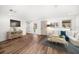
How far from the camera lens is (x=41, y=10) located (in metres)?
2.55

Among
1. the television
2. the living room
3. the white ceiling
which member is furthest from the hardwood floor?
the white ceiling

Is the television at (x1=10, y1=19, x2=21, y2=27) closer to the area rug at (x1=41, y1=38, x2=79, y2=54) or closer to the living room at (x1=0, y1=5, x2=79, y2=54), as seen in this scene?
the living room at (x1=0, y1=5, x2=79, y2=54)

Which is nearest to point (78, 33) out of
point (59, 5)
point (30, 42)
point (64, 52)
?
point (64, 52)

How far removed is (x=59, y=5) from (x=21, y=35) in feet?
3.88

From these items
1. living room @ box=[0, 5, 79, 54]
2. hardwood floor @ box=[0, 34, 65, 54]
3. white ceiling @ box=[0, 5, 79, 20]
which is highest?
white ceiling @ box=[0, 5, 79, 20]

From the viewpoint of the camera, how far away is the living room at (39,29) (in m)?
2.51

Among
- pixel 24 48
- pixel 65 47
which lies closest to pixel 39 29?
pixel 24 48

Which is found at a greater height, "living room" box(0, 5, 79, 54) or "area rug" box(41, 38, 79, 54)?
"living room" box(0, 5, 79, 54)

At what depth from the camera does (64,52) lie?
2.53 m

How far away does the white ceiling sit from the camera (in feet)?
8.23

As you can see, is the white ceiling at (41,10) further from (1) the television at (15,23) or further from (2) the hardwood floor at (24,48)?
(2) the hardwood floor at (24,48)

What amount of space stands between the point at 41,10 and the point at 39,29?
0.47m

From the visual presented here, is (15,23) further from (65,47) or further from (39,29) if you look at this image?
(65,47)
